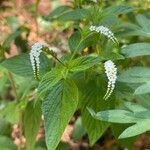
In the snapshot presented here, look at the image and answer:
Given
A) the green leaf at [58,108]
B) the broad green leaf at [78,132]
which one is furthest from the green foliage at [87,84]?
the broad green leaf at [78,132]

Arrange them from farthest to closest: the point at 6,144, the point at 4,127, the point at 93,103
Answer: the point at 4,127 → the point at 6,144 → the point at 93,103

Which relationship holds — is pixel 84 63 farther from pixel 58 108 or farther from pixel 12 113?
pixel 12 113

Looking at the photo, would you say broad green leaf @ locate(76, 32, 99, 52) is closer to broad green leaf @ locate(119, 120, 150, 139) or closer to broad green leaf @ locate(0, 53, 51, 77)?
broad green leaf @ locate(0, 53, 51, 77)

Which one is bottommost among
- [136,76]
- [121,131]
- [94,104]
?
[121,131]

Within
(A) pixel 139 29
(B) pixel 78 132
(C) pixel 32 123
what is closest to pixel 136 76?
(A) pixel 139 29

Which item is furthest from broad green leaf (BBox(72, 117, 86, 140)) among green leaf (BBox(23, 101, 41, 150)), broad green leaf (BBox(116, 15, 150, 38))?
broad green leaf (BBox(116, 15, 150, 38))

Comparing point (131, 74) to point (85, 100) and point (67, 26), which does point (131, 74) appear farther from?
point (67, 26)

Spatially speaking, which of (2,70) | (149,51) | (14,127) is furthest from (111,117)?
(14,127)
